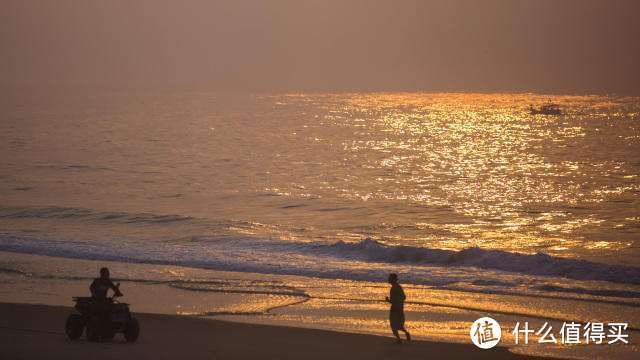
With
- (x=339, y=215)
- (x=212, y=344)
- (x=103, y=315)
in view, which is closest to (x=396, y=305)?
(x=212, y=344)

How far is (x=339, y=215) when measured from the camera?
43000 millimetres

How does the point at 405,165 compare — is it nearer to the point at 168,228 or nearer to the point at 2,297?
the point at 168,228

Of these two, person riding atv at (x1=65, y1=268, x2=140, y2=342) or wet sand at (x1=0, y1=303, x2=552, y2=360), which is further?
person riding atv at (x1=65, y1=268, x2=140, y2=342)

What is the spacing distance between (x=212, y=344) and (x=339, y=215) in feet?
88.2

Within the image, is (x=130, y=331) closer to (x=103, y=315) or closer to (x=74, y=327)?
(x=103, y=315)

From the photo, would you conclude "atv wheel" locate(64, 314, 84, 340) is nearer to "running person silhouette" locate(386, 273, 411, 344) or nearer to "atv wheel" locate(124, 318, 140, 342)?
"atv wheel" locate(124, 318, 140, 342)

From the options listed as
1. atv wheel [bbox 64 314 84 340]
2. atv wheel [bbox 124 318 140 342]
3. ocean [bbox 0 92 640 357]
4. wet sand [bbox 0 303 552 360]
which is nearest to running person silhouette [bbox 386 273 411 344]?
wet sand [bbox 0 303 552 360]

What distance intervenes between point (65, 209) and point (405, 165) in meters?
34.2

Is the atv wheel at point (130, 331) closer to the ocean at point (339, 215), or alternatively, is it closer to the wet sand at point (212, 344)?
the wet sand at point (212, 344)

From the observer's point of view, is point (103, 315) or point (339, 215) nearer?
point (103, 315)

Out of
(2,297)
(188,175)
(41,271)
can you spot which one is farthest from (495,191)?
(2,297)

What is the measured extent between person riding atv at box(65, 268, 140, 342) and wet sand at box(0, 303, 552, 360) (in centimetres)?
20

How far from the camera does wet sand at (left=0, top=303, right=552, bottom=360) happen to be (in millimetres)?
15289

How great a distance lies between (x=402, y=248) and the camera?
102ft
